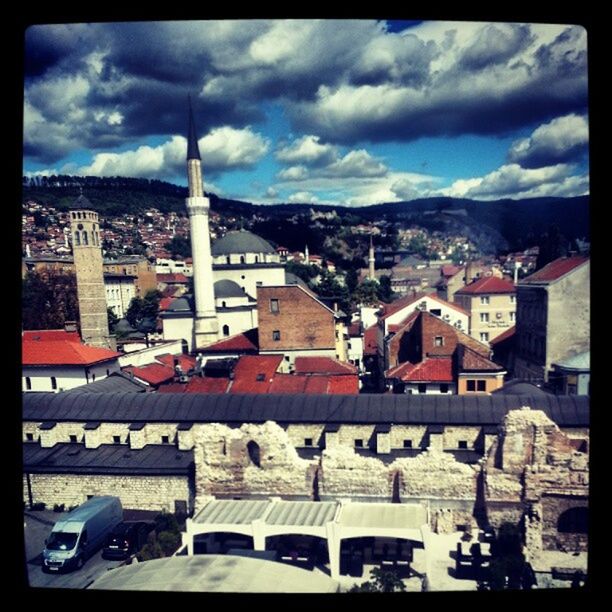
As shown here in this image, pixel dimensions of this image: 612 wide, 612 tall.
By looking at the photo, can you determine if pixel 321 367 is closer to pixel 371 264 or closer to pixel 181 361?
pixel 181 361

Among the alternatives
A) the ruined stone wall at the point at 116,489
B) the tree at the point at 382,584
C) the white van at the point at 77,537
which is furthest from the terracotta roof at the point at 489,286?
the white van at the point at 77,537

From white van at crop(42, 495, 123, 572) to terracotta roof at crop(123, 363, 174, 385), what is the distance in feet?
20.0

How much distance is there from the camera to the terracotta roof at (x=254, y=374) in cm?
1192

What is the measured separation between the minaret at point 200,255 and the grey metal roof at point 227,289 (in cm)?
258

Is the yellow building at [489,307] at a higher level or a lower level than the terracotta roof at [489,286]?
lower

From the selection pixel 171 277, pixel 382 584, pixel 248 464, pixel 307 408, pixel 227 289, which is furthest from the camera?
pixel 171 277

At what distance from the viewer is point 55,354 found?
14.0 meters

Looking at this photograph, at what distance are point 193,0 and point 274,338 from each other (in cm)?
1349

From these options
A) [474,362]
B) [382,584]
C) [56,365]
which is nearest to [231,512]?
[382,584]

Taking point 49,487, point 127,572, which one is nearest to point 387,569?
point 127,572

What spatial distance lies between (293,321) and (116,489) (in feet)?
29.5

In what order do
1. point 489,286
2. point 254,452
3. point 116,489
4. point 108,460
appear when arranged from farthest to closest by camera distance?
point 489,286, point 108,460, point 116,489, point 254,452

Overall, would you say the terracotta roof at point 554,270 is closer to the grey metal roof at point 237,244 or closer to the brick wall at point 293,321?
the brick wall at point 293,321

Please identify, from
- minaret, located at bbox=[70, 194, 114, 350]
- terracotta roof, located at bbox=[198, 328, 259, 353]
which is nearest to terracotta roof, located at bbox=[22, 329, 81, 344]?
minaret, located at bbox=[70, 194, 114, 350]
